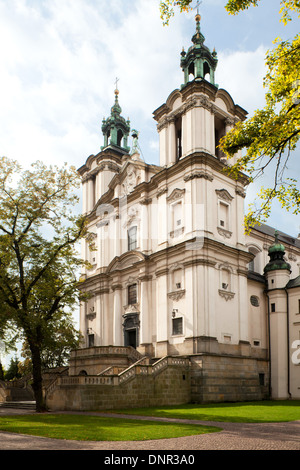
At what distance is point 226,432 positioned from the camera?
13969 millimetres

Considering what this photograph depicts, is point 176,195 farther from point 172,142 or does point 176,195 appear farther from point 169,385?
point 169,385

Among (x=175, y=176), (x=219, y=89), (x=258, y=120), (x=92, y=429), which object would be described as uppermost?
(x=219, y=89)

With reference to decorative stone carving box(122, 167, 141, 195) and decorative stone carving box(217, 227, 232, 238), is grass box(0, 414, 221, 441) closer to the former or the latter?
decorative stone carving box(217, 227, 232, 238)

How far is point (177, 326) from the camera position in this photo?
32969 mm

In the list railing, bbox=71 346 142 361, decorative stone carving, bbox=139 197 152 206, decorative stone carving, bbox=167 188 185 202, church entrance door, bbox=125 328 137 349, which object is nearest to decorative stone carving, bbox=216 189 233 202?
decorative stone carving, bbox=167 188 185 202

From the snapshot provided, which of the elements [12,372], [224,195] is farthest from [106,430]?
[12,372]

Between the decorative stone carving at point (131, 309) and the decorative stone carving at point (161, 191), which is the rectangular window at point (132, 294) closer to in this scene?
the decorative stone carving at point (131, 309)

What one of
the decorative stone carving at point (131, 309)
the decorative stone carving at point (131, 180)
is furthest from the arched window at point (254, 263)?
the decorative stone carving at point (131, 180)

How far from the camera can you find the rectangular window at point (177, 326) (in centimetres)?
3263

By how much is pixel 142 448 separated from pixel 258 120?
28.7 ft

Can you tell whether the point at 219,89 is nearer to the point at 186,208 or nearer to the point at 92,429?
the point at 186,208

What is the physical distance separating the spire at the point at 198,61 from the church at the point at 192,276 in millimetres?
86

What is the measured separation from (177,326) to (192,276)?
3673mm

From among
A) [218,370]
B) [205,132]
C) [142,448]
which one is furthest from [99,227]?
[142,448]
